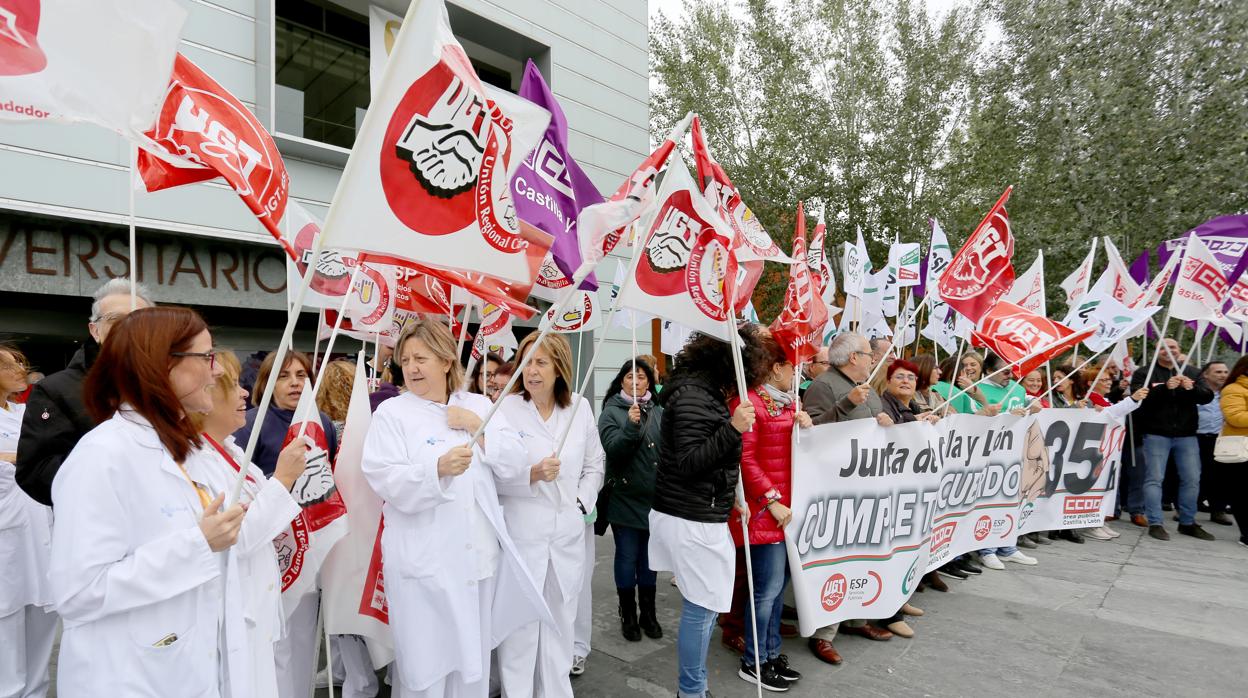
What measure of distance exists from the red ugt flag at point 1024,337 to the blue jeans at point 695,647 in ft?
11.0

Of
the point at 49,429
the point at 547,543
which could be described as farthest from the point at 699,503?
the point at 49,429

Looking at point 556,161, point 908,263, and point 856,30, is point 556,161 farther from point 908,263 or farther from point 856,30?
point 856,30

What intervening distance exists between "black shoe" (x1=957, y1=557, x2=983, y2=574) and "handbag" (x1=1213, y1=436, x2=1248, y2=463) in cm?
331

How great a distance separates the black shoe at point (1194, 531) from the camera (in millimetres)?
7152

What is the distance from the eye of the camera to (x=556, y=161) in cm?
357

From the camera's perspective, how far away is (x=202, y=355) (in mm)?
1889

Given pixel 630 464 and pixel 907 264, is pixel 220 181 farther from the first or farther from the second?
pixel 907 264

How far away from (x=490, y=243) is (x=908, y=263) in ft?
24.9

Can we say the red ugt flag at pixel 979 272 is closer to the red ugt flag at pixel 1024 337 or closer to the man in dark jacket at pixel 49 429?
the red ugt flag at pixel 1024 337

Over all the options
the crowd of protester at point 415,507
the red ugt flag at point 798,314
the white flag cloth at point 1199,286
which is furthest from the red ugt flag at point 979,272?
the white flag cloth at point 1199,286

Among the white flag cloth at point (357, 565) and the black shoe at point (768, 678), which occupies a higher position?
the white flag cloth at point (357, 565)

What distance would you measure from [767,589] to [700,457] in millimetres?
1174

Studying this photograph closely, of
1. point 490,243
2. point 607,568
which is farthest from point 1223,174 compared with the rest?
point 490,243

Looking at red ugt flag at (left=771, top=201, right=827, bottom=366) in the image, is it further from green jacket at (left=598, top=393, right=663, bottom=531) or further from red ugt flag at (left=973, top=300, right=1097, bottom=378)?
red ugt flag at (left=973, top=300, right=1097, bottom=378)
